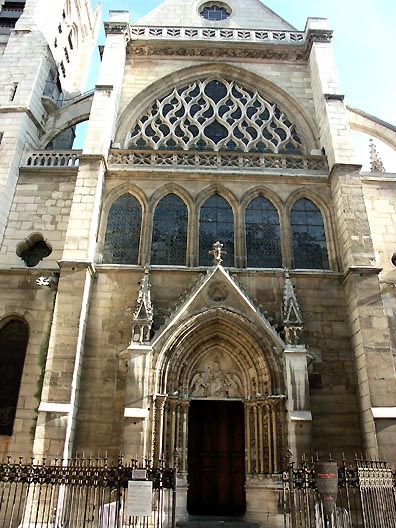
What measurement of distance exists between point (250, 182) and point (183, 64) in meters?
6.35

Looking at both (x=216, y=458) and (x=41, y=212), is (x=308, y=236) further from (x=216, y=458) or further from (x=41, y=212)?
(x=41, y=212)

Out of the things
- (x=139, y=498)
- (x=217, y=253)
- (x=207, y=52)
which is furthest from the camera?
(x=207, y=52)

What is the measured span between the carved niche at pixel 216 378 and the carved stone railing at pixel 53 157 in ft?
25.5

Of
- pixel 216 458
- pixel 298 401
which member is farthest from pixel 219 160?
pixel 216 458

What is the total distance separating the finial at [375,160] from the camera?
1795cm

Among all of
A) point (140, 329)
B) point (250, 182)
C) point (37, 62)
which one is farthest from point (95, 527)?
point (37, 62)

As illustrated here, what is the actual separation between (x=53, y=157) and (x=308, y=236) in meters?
8.55

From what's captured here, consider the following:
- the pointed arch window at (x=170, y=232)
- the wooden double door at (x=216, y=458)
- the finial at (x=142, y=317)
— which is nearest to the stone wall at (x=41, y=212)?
the pointed arch window at (x=170, y=232)

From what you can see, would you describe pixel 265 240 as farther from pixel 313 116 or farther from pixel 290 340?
pixel 313 116

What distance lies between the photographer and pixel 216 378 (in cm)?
1219

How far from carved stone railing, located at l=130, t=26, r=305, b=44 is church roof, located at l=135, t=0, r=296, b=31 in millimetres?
750

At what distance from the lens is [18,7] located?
72.3ft

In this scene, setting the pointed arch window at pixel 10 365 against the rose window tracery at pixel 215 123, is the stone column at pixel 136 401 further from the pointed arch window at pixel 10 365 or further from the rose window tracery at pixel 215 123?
the rose window tracery at pixel 215 123

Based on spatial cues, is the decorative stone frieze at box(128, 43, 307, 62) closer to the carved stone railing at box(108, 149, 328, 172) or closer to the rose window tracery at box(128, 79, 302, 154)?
the rose window tracery at box(128, 79, 302, 154)
